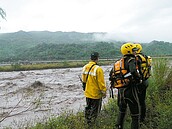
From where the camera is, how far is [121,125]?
5848 millimetres

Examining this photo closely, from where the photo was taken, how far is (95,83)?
6.38 meters

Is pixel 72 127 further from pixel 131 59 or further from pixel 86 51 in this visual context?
pixel 86 51

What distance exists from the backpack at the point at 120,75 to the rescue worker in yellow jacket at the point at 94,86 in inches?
22.2

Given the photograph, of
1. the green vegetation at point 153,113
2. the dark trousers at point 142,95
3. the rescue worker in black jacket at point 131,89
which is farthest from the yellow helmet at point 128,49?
the green vegetation at point 153,113

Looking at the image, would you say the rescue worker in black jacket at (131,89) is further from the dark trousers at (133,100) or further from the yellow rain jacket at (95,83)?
the yellow rain jacket at (95,83)

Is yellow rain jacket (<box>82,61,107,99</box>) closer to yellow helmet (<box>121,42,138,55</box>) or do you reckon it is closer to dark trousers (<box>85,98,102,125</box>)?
dark trousers (<box>85,98,102,125</box>)

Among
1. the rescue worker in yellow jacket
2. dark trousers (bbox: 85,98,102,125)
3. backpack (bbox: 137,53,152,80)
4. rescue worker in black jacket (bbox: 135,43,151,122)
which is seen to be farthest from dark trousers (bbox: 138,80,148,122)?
dark trousers (bbox: 85,98,102,125)

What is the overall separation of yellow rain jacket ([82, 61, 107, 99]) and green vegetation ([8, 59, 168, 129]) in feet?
1.98

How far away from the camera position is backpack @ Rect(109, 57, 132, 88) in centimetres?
541

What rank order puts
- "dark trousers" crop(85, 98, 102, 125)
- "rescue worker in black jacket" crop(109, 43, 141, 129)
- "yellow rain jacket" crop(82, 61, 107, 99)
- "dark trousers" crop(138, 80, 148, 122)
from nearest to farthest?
"rescue worker in black jacket" crop(109, 43, 141, 129) < "dark trousers" crop(138, 80, 148, 122) < "yellow rain jacket" crop(82, 61, 107, 99) < "dark trousers" crop(85, 98, 102, 125)

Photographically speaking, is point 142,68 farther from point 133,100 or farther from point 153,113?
point 153,113

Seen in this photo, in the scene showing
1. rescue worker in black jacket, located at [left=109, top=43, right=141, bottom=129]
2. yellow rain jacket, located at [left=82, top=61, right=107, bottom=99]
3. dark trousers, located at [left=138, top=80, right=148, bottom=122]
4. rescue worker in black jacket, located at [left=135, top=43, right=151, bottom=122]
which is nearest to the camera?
rescue worker in black jacket, located at [left=109, top=43, right=141, bottom=129]

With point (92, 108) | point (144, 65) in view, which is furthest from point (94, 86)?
point (144, 65)

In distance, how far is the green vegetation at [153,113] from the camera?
227 inches
